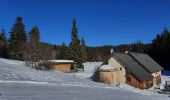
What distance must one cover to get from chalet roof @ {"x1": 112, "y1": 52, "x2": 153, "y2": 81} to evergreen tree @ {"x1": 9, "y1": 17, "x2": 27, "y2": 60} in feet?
88.0

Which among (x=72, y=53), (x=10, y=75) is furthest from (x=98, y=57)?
(x=10, y=75)

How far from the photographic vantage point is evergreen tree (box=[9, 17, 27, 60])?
73062 millimetres

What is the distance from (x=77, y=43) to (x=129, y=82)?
33157 mm

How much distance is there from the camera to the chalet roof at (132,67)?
2027 inches

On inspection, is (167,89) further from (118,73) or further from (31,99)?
(31,99)

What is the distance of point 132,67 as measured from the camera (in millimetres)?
53000

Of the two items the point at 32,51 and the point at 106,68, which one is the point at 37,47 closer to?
the point at 32,51

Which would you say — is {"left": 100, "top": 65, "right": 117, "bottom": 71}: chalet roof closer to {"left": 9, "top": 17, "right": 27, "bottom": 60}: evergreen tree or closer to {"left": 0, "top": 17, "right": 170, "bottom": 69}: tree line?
{"left": 0, "top": 17, "right": 170, "bottom": 69}: tree line

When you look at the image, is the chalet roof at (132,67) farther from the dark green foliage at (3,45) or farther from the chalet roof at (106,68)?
the dark green foliage at (3,45)

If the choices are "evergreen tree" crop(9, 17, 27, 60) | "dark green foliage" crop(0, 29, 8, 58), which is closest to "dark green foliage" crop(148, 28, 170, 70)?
"evergreen tree" crop(9, 17, 27, 60)

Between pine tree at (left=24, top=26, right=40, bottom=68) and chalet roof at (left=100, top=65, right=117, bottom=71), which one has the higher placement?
pine tree at (left=24, top=26, right=40, bottom=68)

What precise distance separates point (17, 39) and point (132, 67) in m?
33.7

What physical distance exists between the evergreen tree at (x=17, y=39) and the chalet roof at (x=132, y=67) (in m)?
26.8

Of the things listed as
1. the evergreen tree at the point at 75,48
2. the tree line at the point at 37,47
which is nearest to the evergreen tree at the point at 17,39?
the tree line at the point at 37,47
